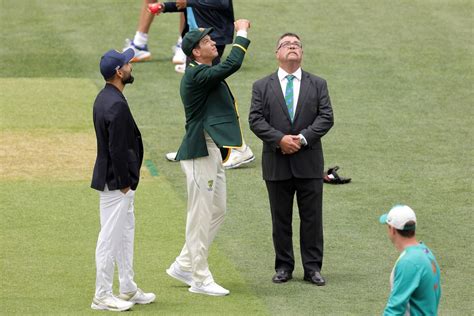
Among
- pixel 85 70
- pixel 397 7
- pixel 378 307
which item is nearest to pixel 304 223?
pixel 378 307

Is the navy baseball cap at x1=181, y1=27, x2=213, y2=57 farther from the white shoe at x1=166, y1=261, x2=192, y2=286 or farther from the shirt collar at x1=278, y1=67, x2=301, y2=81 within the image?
the white shoe at x1=166, y1=261, x2=192, y2=286

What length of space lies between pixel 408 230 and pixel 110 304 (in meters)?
3.62

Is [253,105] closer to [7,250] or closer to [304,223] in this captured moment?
[304,223]

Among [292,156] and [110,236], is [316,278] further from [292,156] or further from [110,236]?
[110,236]

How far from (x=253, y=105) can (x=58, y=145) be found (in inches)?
219

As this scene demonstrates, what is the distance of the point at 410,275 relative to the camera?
7930 millimetres

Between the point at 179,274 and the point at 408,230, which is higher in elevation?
the point at 408,230

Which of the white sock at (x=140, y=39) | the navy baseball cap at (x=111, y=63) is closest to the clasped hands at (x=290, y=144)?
the navy baseball cap at (x=111, y=63)

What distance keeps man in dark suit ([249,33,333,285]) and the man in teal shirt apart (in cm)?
346

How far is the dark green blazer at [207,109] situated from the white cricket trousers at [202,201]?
0.11 m

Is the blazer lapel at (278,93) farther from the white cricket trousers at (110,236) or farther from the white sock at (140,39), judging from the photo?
the white sock at (140,39)

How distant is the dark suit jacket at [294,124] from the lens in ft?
38.1

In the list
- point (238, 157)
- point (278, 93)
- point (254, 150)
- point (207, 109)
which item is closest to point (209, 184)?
point (207, 109)

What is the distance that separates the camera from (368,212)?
A: 13.9 meters
